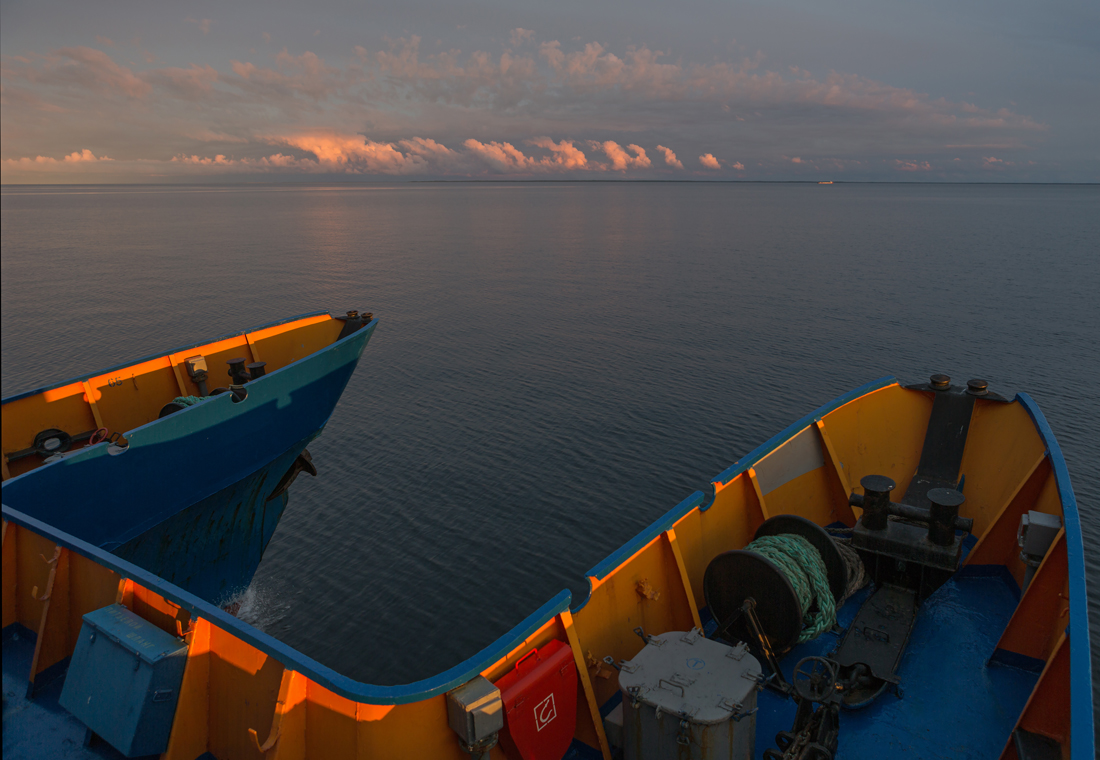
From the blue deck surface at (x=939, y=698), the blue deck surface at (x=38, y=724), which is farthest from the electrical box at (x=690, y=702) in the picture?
the blue deck surface at (x=38, y=724)

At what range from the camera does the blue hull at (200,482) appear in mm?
8367

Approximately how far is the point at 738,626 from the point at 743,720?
1.73 meters

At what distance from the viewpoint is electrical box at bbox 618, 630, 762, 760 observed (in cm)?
468

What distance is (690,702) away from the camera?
4.79 metres

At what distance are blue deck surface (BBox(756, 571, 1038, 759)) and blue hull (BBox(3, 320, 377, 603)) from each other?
8.34 metres

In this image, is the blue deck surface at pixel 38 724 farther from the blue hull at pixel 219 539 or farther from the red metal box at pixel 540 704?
the blue hull at pixel 219 539

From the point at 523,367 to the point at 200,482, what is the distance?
52.0 ft

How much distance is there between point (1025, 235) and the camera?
70938 millimetres

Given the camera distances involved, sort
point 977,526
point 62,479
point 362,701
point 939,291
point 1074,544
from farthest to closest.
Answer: point 939,291 → point 977,526 → point 62,479 → point 1074,544 → point 362,701

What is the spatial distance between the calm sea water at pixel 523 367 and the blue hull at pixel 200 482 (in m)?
1.75

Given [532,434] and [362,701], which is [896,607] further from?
[532,434]

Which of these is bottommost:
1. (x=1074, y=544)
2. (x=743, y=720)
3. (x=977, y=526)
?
(x=977, y=526)

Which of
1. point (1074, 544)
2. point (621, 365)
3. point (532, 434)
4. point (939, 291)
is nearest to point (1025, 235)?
point (939, 291)

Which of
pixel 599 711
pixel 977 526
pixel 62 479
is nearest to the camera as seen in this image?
pixel 599 711
